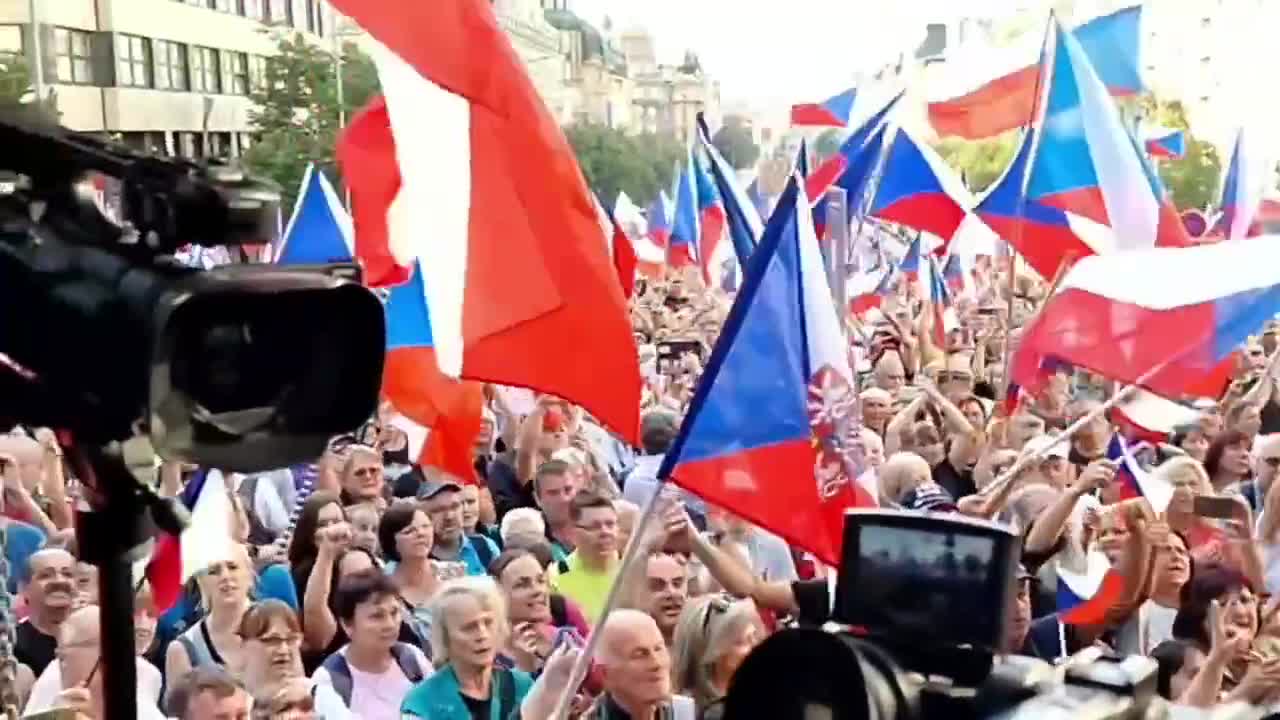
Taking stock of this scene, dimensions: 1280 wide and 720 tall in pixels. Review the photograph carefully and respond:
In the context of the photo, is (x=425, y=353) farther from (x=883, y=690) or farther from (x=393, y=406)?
(x=883, y=690)

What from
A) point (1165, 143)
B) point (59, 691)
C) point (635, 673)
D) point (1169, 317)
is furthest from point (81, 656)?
point (1165, 143)

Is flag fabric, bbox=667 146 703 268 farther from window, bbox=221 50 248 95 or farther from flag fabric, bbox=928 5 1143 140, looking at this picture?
window, bbox=221 50 248 95

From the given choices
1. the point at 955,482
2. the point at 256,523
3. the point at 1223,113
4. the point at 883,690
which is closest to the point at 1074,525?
the point at 955,482

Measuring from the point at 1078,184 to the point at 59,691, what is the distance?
5499 mm

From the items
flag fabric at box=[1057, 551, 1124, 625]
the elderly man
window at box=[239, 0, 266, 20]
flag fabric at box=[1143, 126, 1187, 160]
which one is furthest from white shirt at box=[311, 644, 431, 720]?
window at box=[239, 0, 266, 20]

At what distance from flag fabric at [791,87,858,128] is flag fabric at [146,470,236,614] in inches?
377

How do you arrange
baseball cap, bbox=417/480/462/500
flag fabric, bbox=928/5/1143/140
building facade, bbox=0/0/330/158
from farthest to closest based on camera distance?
building facade, bbox=0/0/330/158 < flag fabric, bbox=928/5/1143/140 < baseball cap, bbox=417/480/462/500

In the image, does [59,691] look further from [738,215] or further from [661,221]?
[661,221]

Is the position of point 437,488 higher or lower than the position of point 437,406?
lower

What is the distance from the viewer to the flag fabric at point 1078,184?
832cm

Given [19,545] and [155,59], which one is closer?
[19,545]

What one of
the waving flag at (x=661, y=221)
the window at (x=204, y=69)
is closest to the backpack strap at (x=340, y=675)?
the waving flag at (x=661, y=221)

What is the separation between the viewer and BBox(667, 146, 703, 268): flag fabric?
1409cm

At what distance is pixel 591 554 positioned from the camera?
5801 mm
